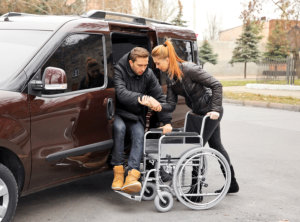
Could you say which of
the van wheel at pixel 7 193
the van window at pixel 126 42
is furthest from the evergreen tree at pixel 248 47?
the van wheel at pixel 7 193

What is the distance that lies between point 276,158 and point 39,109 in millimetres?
4361

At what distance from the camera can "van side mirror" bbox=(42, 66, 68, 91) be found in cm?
364

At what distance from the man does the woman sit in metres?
0.14

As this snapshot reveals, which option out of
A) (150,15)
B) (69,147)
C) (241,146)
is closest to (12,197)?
(69,147)

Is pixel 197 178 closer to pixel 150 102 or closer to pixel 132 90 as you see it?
pixel 150 102

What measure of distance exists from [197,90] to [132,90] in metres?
0.67

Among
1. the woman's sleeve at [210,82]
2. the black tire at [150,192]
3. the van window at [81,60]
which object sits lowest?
the black tire at [150,192]

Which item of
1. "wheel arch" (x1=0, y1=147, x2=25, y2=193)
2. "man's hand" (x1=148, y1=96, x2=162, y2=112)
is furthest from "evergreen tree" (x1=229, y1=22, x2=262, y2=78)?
"wheel arch" (x1=0, y1=147, x2=25, y2=193)

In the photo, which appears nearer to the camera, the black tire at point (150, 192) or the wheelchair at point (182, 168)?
the wheelchair at point (182, 168)

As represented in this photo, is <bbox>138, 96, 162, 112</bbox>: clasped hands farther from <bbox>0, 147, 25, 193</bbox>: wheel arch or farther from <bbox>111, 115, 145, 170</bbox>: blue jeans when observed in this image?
<bbox>0, 147, 25, 193</bbox>: wheel arch

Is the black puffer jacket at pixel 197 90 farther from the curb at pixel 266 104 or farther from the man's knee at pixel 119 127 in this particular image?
the curb at pixel 266 104

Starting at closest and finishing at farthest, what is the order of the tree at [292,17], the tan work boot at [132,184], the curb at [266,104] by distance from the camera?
1. the tan work boot at [132,184]
2. the curb at [266,104]
3. the tree at [292,17]

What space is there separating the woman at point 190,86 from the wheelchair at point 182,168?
101 mm

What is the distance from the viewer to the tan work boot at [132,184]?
4.29 meters
